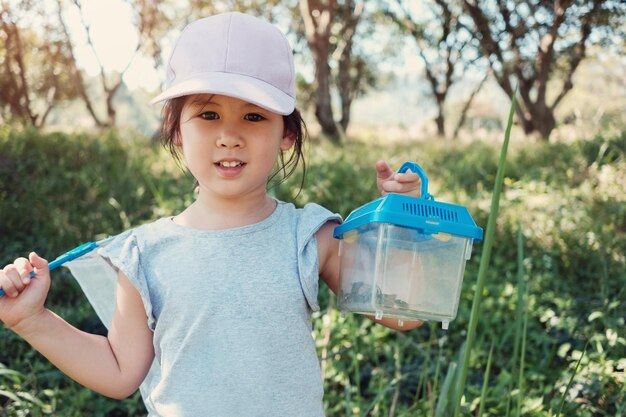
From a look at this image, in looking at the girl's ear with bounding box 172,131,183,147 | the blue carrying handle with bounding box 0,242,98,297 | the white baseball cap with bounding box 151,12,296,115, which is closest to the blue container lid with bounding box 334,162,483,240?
the white baseball cap with bounding box 151,12,296,115

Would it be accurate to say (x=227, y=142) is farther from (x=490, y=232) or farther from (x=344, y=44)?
(x=344, y=44)

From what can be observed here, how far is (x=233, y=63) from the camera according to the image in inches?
46.4

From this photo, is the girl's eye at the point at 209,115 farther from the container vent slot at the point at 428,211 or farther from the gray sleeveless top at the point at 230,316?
the container vent slot at the point at 428,211

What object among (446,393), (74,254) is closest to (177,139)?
(74,254)

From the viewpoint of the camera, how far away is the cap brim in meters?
1.12

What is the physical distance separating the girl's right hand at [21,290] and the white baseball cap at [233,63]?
1.26 ft

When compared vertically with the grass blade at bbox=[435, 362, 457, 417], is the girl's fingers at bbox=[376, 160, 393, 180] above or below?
above

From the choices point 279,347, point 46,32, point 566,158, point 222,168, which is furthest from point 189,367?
point 46,32

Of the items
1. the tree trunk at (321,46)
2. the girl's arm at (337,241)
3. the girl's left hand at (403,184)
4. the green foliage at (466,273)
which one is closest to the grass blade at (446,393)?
the green foliage at (466,273)

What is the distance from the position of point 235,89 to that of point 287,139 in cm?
24

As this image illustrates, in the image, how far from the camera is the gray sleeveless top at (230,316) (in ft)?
3.89

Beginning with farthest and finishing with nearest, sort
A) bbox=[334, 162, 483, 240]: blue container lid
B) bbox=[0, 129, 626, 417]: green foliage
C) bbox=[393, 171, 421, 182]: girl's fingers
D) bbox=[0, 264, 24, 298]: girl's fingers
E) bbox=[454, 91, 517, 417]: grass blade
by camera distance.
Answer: bbox=[0, 129, 626, 417]: green foliage, bbox=[393, 171, 421, 182]: girl's fingers, bbox=[0, 264, 24, 298]: girl's fingers, bbox=[334, 162, 483, 240]: blue container lid, bbox=[454, 91, 517, 417]: grass blade

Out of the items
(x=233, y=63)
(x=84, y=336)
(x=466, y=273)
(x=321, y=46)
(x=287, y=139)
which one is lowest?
(x=466, y=273)

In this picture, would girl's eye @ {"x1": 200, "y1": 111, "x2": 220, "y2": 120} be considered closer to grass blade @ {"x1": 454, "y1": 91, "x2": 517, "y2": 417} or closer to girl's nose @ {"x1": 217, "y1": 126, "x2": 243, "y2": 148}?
girl's nose @ {"x1": 217, "y1": 126, "x2": 243, "y2": 148}
